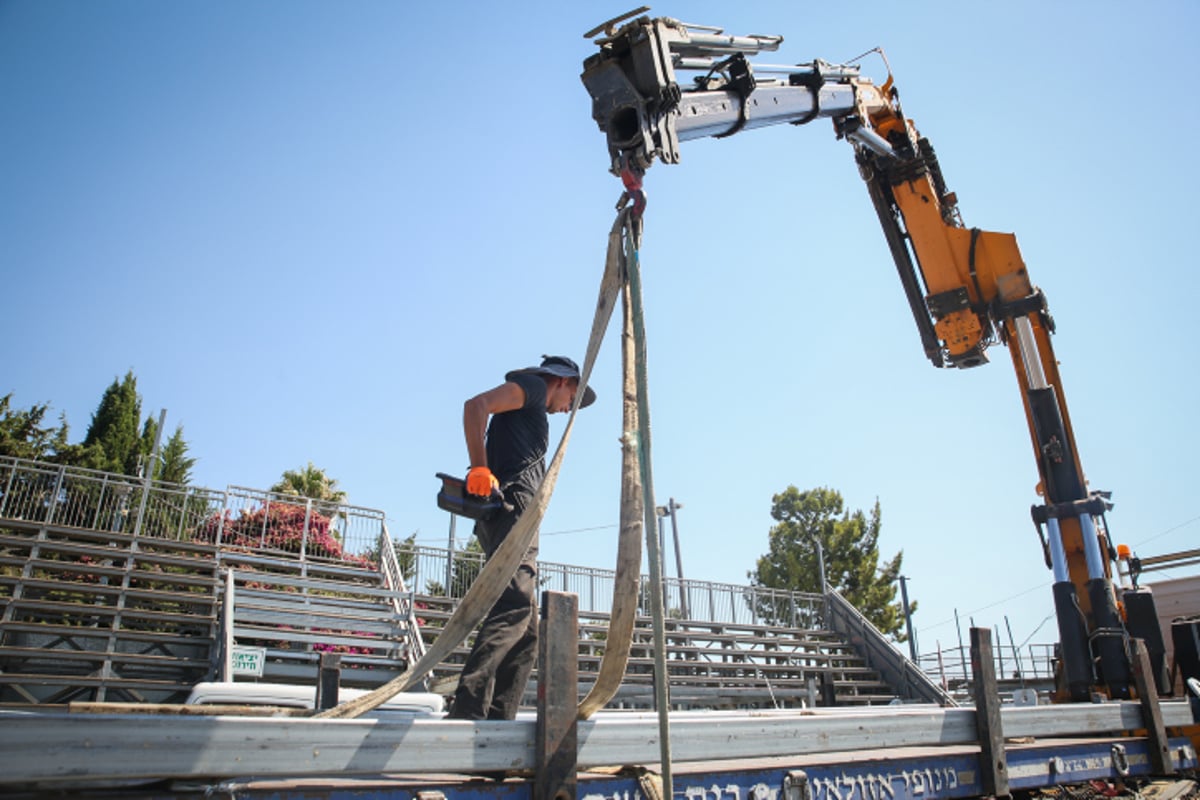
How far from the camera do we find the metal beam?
157cm

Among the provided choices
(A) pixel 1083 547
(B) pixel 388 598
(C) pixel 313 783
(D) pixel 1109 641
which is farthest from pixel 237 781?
(B) pixel 388 598

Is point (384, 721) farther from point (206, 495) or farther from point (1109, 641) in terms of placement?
point (206, 495)

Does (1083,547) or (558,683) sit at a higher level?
(1083,547)

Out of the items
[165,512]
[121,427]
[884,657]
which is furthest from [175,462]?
[884,657]

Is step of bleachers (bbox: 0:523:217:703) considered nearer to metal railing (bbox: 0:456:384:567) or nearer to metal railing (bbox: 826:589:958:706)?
metal railing (bbox: 0:456:384:567)

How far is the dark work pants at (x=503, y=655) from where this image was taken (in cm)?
282

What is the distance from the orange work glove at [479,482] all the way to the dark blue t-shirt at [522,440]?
292mm

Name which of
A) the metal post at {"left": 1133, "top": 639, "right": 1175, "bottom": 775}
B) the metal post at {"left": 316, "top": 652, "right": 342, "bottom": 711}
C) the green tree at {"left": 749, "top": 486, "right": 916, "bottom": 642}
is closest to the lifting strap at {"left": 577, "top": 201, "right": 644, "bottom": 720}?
the metal post at {"left": 316, "top": 652, "right": 342, "bottom": 711}

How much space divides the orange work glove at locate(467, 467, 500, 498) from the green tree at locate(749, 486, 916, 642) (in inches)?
1055

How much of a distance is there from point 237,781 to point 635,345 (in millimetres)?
1717

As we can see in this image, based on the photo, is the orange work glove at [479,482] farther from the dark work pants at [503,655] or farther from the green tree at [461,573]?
the green tree at [461,573]

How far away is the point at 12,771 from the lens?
4.92 feet

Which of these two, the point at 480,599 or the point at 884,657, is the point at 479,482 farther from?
the point at 884,657

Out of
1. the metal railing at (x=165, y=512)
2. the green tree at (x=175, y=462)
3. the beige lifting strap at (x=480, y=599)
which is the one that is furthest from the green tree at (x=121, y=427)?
the beige lifting strap at (x=480, y=599)
